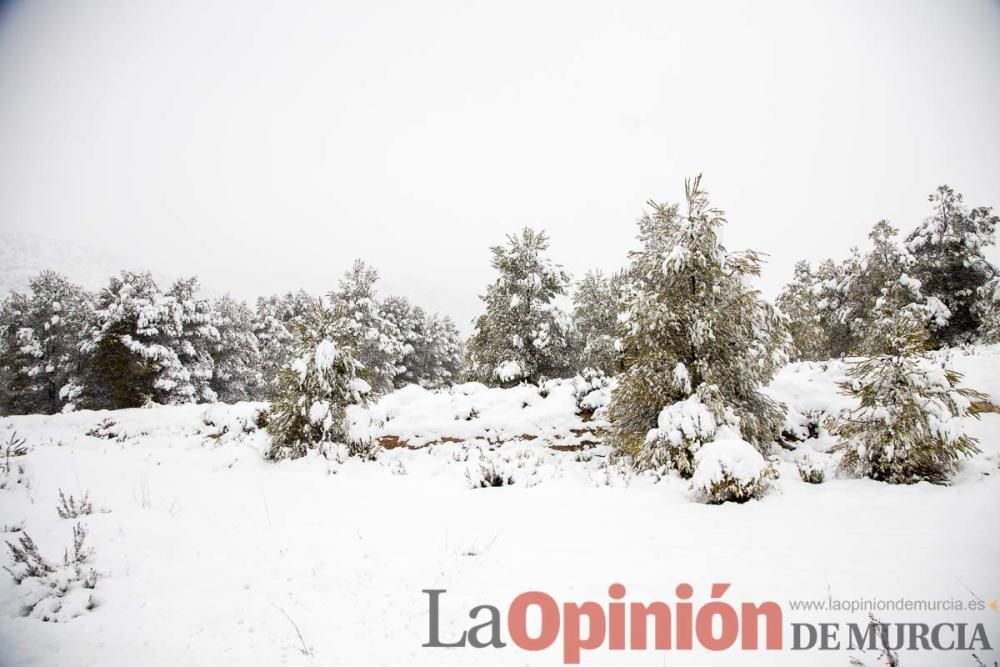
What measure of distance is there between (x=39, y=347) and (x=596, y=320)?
1231 inches

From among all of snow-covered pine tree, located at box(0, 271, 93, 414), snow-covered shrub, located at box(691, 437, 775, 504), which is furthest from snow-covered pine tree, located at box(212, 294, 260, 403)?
snow-covered shrub, located at box(691, 437, 775, 504)

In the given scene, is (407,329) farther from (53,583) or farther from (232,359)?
(53,583)

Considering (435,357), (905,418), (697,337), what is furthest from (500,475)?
(435,357)

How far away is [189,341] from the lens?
24.1 m

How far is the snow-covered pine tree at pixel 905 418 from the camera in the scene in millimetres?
6020

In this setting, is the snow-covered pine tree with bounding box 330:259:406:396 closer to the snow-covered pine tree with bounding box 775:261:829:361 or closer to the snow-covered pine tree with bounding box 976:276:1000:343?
the snow-covered pine tree with bounding box 775:261:829:361

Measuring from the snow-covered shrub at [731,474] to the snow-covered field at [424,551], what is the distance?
0.21 m

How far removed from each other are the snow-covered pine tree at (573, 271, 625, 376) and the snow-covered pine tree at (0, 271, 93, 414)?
2729cm

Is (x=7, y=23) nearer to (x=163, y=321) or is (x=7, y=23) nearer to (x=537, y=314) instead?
(x=537, y=314)

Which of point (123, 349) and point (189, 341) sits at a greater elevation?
point (189, 341)

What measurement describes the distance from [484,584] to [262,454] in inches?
289

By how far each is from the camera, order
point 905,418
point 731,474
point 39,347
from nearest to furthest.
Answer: point 731,474 < point 905,418 < point 39,347

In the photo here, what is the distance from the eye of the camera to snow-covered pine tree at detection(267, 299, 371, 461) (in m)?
8.99

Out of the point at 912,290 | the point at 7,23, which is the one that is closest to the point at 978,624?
the point at 7,23
